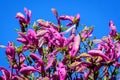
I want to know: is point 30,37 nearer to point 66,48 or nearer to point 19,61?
point 19,61

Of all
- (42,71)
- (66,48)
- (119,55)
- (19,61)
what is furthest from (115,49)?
(19,61)

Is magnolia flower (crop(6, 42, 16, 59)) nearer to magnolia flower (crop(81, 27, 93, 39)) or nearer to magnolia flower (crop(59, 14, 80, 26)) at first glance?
magnolia flower (crop(59, 14, 80, 26))

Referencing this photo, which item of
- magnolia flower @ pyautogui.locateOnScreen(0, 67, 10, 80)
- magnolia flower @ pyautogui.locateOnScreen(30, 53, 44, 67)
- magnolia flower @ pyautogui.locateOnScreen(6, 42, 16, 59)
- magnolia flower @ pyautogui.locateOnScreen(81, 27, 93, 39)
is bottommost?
magnolia flower @ pyautogui.locateOnScreen(30, 53, 44, 67)

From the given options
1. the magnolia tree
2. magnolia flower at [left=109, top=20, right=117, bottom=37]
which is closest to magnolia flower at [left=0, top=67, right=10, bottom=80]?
the magnolia tree

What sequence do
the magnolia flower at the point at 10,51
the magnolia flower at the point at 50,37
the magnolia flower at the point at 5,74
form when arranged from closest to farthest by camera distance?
the magnolia flower at the point at 50,37
the magnolia flower at the point at 5,74
the magnolia flower at the point at 10,51

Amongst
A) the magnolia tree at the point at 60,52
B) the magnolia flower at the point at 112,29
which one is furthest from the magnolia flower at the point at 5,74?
the magnolia flower at the point at 112,29

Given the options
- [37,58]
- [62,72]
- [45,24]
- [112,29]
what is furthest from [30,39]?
[112,29]

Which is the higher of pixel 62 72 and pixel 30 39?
pixel 30 39

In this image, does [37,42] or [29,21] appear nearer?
[37,42]

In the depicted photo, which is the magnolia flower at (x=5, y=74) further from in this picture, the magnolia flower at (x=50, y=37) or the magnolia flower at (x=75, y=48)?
the magnolia flower at (x=75, y=48)

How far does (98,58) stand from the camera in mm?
3223

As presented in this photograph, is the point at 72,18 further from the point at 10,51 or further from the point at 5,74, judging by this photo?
the point at 5,74

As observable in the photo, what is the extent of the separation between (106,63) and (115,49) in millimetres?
223

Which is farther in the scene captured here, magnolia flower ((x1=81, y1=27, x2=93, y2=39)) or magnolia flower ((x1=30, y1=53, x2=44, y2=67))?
magnolia flower ((x1=81, y1=27, x2=93, y2=39))
